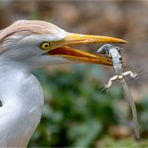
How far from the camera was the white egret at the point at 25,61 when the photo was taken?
3.66m

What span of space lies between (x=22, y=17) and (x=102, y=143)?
3.20 metres

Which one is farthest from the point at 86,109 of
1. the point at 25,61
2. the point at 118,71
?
the point at 25,61

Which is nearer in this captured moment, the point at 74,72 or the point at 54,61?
the point at 54,61

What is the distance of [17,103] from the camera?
3781mm

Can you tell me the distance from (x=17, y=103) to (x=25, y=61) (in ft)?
0.70

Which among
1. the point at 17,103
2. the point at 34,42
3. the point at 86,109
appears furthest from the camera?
the point at 86,109

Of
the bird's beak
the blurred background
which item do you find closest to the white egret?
the bird's beak

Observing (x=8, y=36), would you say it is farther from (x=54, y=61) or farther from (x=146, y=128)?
(x=146, y=128)

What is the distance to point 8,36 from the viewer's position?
3660mm

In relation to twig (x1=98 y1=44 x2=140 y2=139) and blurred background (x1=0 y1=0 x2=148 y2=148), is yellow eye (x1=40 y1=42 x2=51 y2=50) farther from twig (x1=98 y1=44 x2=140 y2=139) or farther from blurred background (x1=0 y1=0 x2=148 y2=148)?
blurred background (x1=0 y1=0 x2=148 y2=148)

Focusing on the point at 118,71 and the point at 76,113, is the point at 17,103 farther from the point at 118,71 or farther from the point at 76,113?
the point at 76,113

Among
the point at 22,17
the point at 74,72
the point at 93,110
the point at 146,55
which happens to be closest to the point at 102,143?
the point at 93,110

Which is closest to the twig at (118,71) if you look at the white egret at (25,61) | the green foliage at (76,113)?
the white egret at (25,61)

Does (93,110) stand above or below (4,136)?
below
